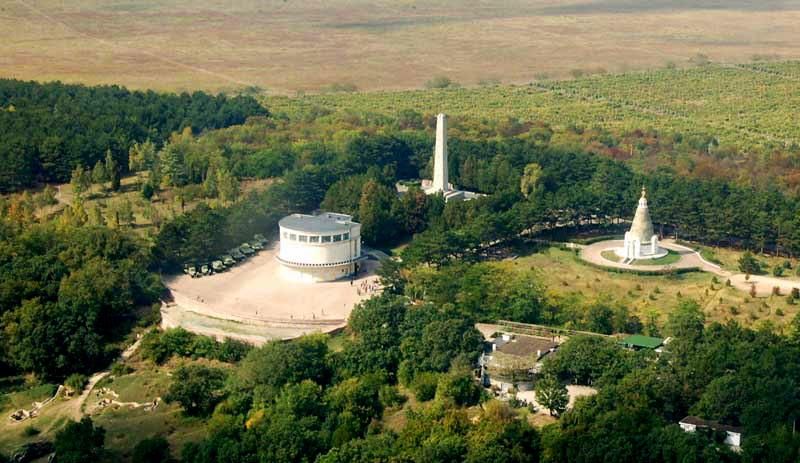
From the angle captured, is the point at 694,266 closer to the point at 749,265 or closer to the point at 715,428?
the point at 749,265

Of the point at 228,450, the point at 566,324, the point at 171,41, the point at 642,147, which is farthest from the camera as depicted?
the point at 171,41

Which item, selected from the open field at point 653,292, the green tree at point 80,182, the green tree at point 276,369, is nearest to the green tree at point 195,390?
the green tree at point 276,369

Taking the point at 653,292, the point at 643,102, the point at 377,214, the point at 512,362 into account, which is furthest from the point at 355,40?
the point at 512,362

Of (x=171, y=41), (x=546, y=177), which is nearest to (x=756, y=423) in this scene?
(x=546, y=177)

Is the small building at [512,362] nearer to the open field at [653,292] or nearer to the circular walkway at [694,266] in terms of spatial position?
the open field at [653,292]

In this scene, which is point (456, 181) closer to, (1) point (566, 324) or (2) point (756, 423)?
(1) point (566, 324)

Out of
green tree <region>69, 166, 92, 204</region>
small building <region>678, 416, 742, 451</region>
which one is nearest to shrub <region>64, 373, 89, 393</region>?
green tree <region>69, 166, 92, 204</region>

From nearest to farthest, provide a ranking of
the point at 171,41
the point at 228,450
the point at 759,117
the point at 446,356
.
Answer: the point at 228,450
the point at 446,356
the point at 759,117
the point at 171,41
